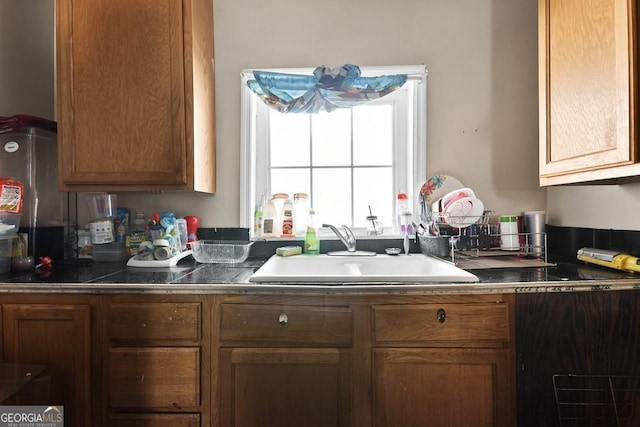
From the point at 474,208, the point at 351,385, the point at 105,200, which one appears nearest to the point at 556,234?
the point at 474,208

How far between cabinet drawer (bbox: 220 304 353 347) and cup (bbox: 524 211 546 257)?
1.01 meters

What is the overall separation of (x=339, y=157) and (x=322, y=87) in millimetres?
384

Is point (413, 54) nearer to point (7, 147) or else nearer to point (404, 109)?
point (404, 109)

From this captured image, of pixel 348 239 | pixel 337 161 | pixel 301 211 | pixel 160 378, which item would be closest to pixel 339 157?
pixel 337 161

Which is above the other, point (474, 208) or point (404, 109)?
point (404, 109)

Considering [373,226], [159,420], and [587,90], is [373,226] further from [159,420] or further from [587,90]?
[159,420]

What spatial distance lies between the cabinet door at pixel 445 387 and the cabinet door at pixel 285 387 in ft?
0.47

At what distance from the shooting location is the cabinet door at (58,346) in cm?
113

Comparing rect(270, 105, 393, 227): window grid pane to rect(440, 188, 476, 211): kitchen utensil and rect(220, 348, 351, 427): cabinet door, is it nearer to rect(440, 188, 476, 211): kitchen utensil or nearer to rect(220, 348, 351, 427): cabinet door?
rect(440, 188, 476, 211): kitchen utensil

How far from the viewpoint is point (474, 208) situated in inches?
60.1

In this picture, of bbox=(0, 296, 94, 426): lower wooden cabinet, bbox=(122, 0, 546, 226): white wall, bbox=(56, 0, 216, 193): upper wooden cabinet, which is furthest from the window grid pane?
bbox=(0, 296, 94, 426): lower wooden cabinet

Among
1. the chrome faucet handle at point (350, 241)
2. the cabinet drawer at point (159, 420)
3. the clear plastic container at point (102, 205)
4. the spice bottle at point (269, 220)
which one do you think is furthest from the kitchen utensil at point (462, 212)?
the clear plastic container at point (102, 205)

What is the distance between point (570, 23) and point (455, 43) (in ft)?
1.77

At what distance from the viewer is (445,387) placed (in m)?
1.08
